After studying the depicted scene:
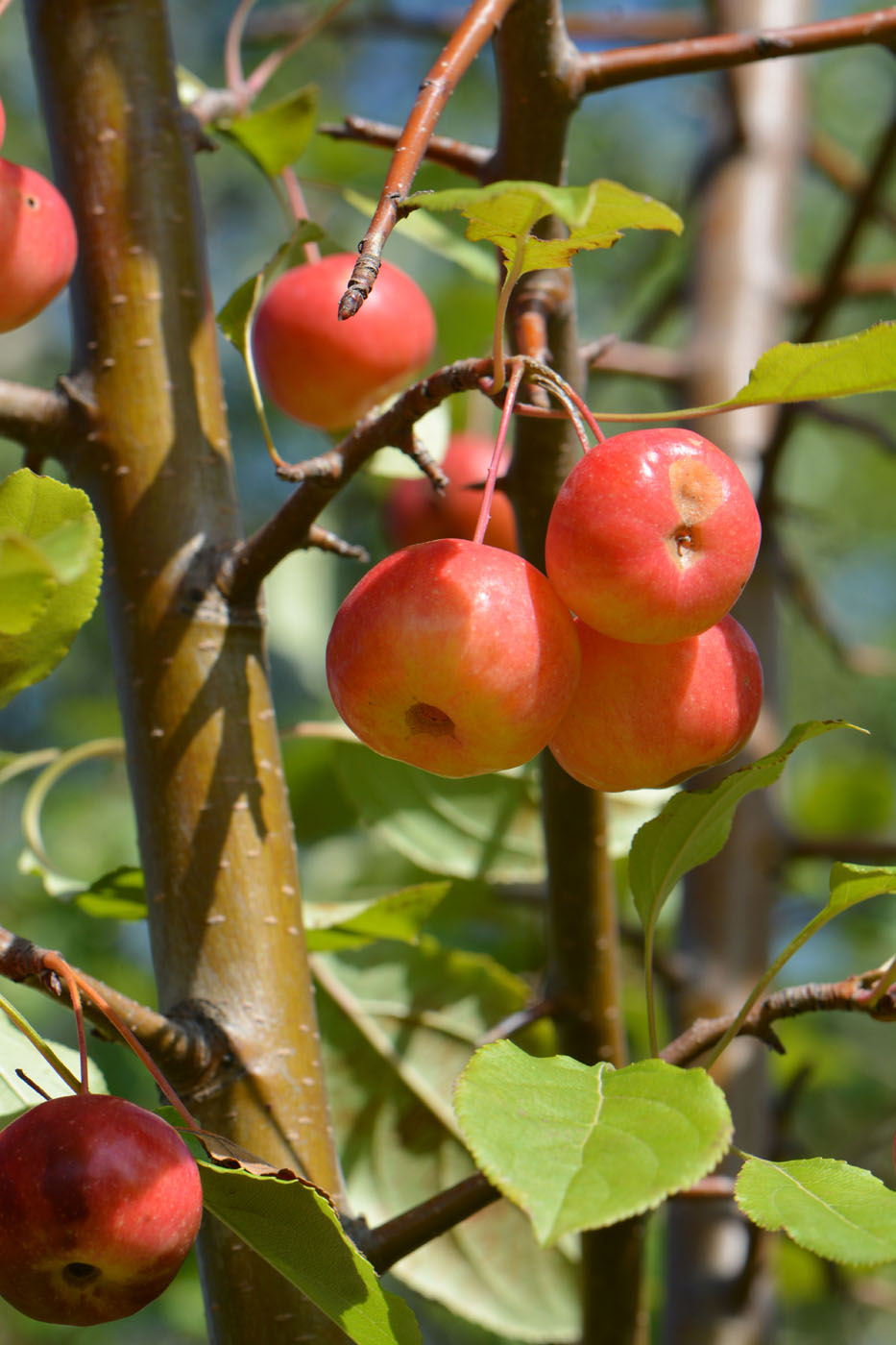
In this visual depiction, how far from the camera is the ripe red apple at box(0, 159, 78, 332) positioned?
0.67 metres

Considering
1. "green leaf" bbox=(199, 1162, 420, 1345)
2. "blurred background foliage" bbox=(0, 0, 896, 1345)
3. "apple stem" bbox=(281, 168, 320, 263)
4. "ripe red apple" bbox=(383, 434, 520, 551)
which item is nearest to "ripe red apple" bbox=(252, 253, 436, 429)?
"apple stem" bbox=(281, 168, 320, 263)

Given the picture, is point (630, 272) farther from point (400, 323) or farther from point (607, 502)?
point (607, 502)

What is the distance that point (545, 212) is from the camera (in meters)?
0.48

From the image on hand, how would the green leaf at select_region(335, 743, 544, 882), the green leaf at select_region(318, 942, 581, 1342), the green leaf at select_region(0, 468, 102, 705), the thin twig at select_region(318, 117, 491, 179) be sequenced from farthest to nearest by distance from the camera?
the green leaf at select_region(335, 743, 544, 882) → the green leaf at select_region(318, 942, 581, 1342) → the thin twig at select_region(318, 117, 491, 179) → the green leaf at select_region(0, 468, 102, 705)

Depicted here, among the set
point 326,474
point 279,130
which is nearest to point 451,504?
point 279,130

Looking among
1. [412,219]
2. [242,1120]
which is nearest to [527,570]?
[242,1120]

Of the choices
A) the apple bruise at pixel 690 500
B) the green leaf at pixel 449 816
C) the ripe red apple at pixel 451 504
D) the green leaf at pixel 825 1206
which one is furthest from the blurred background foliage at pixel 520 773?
the apple bruise at pixel 690 500

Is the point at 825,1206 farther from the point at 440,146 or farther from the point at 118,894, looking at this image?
the point at 440,146

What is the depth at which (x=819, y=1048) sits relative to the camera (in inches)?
79.7

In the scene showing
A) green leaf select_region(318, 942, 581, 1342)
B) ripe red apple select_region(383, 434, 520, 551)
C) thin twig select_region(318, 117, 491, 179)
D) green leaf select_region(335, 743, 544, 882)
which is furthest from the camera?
ripe red apple select_region(383, 434, 520, 551)

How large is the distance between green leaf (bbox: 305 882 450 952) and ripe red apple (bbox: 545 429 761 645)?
301mm

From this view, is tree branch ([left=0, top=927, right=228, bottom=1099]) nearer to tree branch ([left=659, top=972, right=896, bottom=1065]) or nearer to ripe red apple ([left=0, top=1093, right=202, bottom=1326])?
ripe red apple ([left=0, top=1093, right=202, bottom=1326])

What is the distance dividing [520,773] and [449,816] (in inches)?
3.1

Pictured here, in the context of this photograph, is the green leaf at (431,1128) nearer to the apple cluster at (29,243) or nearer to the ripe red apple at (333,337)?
the ripe red apple at (333,337)
